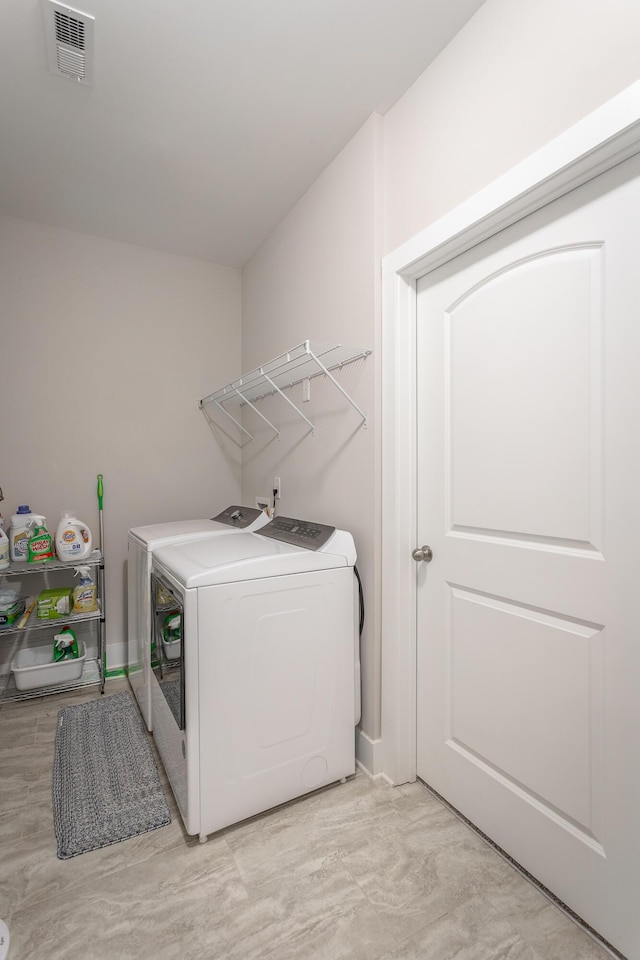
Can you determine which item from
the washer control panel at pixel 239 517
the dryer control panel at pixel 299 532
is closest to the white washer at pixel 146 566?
the washer control panel at pixel 239 517

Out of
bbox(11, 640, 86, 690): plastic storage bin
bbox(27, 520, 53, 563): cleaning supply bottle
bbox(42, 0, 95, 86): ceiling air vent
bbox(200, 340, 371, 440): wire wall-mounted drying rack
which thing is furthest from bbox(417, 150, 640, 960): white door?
bbox(27, 520, 53, 563): cleaning supply bottle

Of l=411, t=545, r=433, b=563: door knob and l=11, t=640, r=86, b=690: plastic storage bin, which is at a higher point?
l=411, t=545, r=433, b=563: door knob

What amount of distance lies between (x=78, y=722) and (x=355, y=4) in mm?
2991

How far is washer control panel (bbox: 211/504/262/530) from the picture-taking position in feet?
8.46

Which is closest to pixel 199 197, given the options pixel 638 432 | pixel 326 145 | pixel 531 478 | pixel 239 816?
pixel 326 145

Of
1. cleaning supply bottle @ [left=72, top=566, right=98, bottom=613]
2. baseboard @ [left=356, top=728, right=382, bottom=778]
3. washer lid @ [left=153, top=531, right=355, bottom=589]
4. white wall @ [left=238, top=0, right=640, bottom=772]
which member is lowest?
baseboard @ [left=356, top=728, right=382, bottom=778]

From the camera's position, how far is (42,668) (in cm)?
246

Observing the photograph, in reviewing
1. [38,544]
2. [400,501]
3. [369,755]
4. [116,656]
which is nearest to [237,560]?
[400,501]

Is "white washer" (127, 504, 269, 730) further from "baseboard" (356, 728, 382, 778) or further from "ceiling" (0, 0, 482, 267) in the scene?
"ceiling" (0, 0, 482, 267)

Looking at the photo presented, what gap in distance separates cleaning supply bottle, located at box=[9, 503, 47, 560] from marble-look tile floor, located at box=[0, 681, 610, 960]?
Answer: 1204 millimetres

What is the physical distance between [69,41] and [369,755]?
8.96ft

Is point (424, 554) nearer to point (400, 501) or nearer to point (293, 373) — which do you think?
point (400, 501)

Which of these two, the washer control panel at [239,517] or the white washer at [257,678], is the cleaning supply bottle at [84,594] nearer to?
the washer control panel at [239,517]

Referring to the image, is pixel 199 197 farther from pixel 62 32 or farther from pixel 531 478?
pixel 531 478
